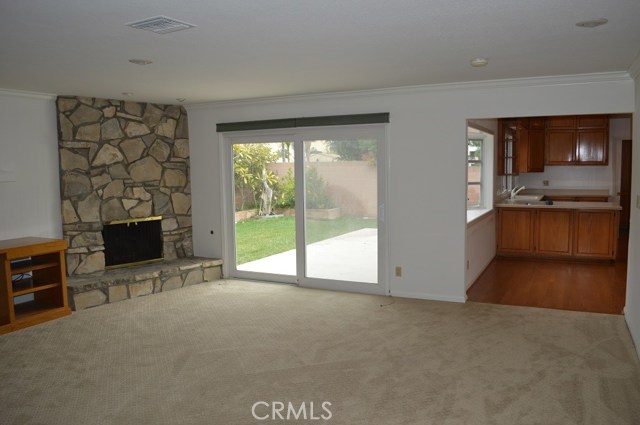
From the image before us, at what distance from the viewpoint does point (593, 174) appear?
921 centimetres

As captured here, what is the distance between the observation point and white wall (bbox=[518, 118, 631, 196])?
9.14 m

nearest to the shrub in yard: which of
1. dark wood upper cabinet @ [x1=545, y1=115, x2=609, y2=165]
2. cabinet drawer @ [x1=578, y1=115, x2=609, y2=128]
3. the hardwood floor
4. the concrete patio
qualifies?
the concrete patio

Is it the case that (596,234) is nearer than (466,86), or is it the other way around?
(466,86)

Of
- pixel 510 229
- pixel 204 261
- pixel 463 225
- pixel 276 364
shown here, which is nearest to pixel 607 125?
pixel 510 229

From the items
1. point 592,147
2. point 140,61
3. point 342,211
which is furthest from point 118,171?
point 592,147

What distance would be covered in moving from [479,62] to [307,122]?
2.33m

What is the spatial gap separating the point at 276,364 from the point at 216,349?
0.61 meters

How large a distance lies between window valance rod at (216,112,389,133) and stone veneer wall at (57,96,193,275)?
2.47 feet

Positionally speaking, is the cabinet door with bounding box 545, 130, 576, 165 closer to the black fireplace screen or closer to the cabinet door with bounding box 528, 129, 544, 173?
the cabinet door with bounding box 528, 129, 544, 173

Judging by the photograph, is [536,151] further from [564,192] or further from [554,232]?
[554,232]

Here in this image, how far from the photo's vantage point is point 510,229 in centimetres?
769

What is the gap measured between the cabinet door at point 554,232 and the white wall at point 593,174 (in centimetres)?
215

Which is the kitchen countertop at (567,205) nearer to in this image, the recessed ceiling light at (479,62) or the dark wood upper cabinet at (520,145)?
the dark wood upper cabinet at (520,145)

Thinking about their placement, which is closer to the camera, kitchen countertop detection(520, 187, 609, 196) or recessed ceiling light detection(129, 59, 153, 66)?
recessed ceiling light detection(129, 59, 153, 66)
